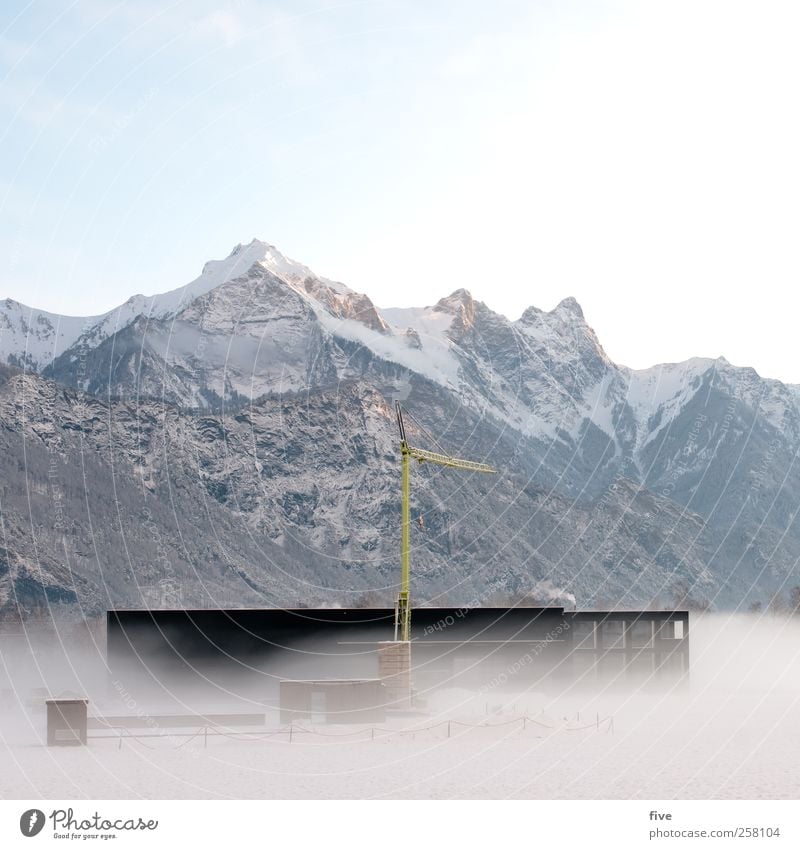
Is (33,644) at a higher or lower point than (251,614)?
lower

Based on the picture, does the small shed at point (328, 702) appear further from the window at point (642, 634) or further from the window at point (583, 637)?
the window at point (642, 634)

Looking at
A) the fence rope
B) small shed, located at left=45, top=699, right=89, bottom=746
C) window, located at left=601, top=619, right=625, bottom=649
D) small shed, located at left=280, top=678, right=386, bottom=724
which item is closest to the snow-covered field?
the fence rope

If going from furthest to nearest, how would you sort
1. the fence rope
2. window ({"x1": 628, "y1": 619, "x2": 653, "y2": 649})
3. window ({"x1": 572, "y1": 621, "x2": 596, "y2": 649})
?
window ({"x1": 572, "y1": 621, "x2": 596, "y2": 649}) → window ({"x1": 628, "y1": 619, "x2": 653, "y2": 649}) → the fence rope

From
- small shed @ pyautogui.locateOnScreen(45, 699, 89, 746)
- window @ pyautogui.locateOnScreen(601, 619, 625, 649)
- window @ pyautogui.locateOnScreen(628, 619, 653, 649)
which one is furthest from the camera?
window @ pyautogui.locateOnScreen(601, 619, 625, 649)

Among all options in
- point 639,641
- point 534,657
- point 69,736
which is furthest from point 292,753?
point 639,641

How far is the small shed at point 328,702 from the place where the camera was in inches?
3529

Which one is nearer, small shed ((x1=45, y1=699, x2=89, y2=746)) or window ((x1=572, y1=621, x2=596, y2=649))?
small shed ((x1=45, y1=699, x2=89, y2=746))

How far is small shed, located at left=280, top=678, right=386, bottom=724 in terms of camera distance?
89.6 meters

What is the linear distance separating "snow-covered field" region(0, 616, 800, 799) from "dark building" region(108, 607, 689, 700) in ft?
10.0

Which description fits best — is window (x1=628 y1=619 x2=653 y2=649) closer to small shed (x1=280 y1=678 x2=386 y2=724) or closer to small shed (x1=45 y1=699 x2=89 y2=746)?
small shed (x1=280 y1=678 x2=386 y2=724)

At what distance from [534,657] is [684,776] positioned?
41676 millimetres

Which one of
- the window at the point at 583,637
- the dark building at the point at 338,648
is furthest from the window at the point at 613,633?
the dark building at the point at 338,648

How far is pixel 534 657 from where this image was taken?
358 feet
